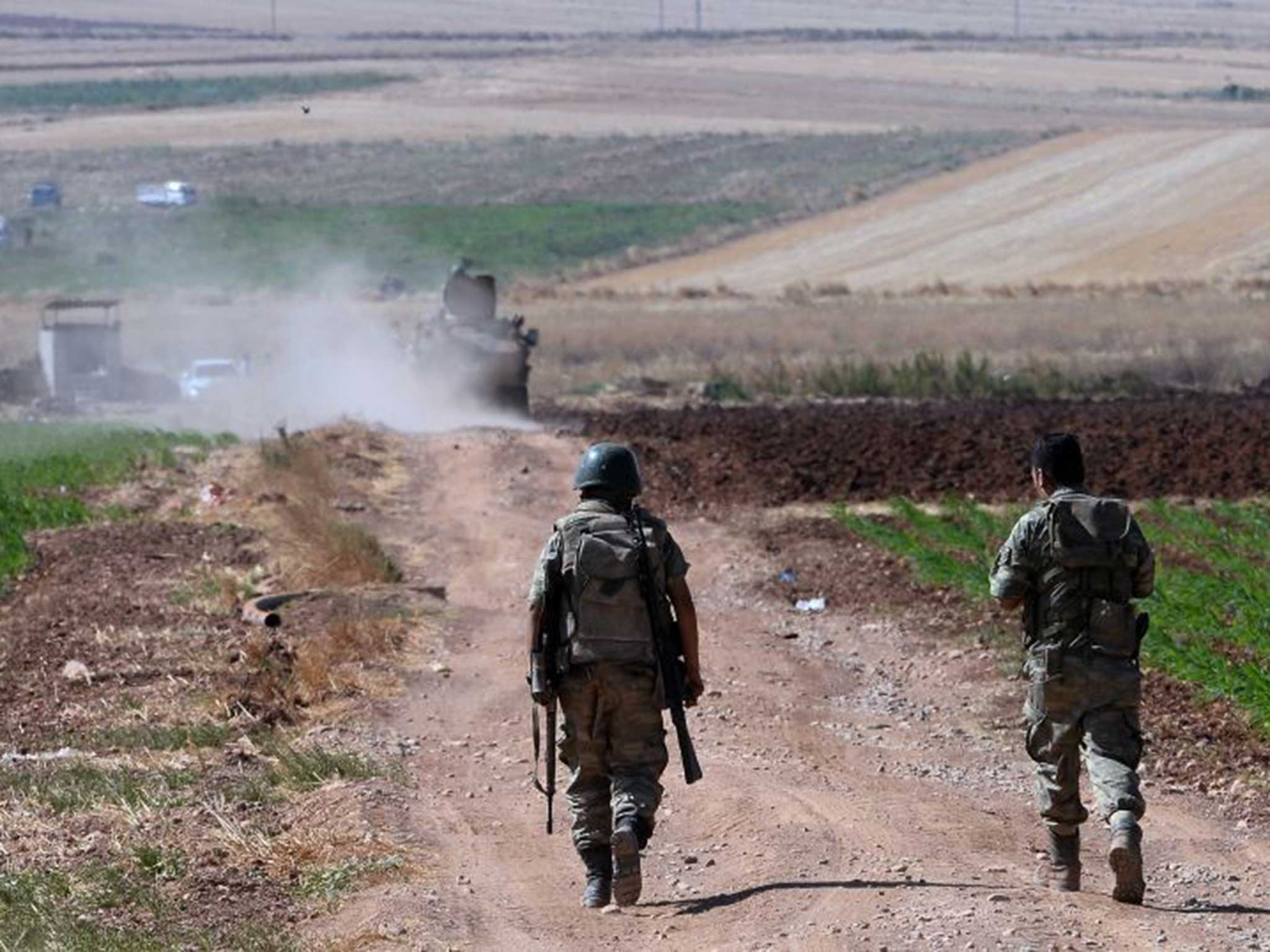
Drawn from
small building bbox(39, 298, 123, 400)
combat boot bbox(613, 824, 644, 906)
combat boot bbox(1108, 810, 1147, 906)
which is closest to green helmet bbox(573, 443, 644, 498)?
combat boot bbox(613, 824, 644, 906)

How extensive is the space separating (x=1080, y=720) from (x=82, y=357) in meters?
40.9

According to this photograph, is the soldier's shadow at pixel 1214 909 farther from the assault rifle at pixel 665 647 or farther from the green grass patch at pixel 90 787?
the green grass patch at pixel 90 787

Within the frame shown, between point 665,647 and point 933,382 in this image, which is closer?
point 665,647

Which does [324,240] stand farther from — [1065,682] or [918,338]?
[1065,682]

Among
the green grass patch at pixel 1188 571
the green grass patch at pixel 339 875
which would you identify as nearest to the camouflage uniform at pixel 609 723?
the green grass patch at pixel 339 875

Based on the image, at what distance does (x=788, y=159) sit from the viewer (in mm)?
87562

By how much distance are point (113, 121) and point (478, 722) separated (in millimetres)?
74914

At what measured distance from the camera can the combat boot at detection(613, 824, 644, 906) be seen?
9.22m

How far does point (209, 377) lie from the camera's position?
4850 cm

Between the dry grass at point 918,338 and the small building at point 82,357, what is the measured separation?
333 inches

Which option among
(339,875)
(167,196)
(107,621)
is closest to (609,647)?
(339,875)

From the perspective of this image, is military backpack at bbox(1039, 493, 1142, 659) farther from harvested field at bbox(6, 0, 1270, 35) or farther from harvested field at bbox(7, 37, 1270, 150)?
harvested field at bbox(6, 0, 1270, 35)

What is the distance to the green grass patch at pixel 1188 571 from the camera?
A: 14148 millimetres

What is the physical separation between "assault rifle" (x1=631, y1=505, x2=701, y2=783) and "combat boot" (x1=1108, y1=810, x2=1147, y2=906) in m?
1.64
